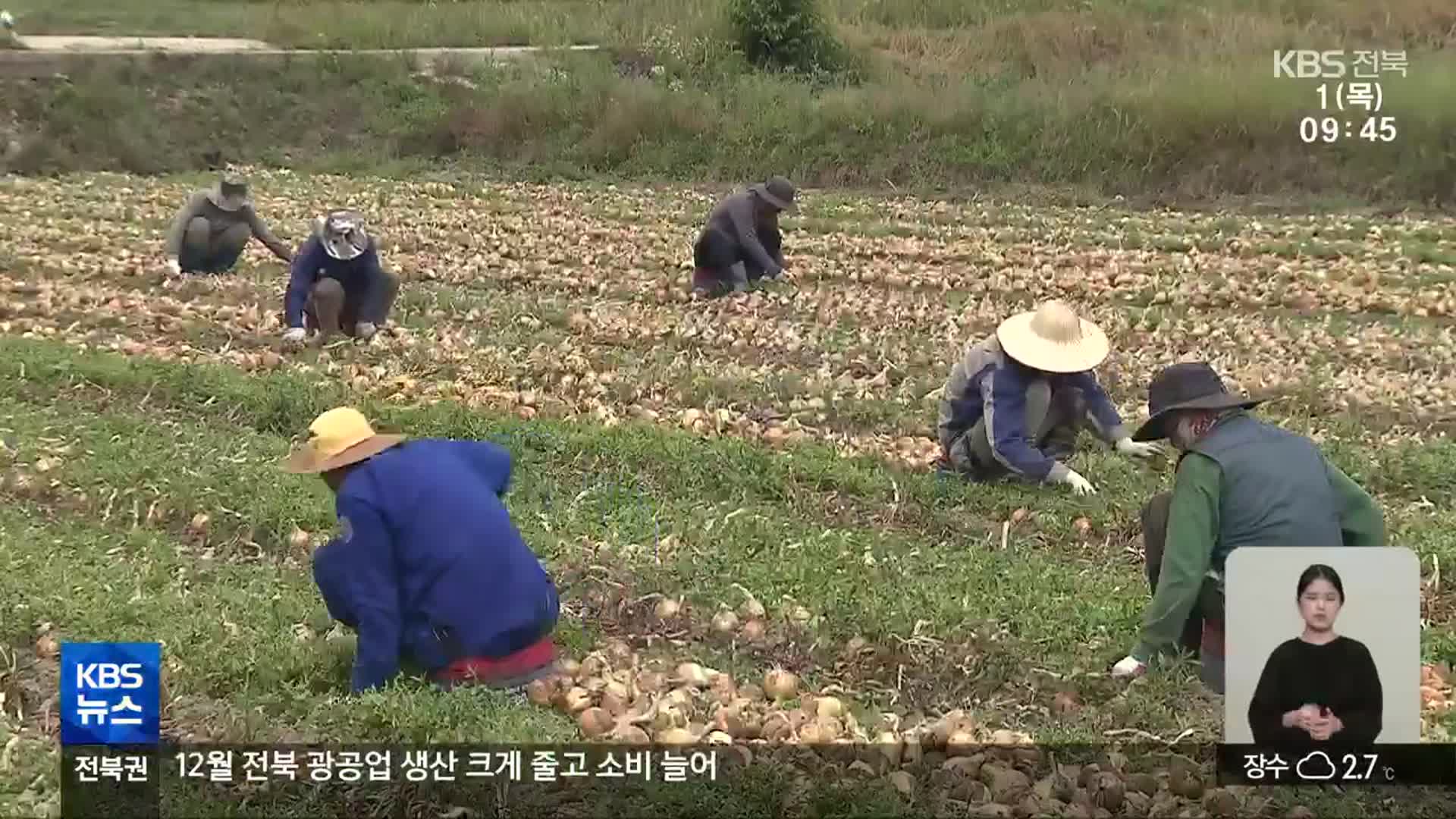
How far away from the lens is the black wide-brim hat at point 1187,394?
409 cm

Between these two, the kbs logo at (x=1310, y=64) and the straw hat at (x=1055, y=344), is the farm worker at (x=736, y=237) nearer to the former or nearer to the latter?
the straw hat at (x=1055, y=344)

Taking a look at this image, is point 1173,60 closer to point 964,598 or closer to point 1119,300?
point 1119,300

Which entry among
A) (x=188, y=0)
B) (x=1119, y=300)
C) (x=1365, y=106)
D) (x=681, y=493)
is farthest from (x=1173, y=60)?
(x=188, y=0)

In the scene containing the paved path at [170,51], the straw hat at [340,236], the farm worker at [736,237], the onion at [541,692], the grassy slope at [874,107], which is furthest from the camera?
the paved path at [170,51]

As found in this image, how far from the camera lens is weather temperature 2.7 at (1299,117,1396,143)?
17.4 meters

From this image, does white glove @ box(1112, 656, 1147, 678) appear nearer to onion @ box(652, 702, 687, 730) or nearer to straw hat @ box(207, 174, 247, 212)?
onion @ box(652, 702, 687, 730)

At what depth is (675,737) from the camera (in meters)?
3.84

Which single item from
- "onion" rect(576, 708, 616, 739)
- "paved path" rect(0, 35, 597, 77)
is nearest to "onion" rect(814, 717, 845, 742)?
"onion" rect(576, 708, 616, 739)

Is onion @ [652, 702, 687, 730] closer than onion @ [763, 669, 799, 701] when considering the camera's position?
Yes

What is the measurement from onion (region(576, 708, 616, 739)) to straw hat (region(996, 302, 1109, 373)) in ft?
8.37

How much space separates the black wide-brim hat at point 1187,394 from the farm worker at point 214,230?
7.64 metres

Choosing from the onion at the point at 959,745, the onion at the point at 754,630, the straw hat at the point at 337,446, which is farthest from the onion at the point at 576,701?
the onion at the point at 959,745

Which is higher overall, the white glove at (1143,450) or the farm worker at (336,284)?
the farm worker at (336,284)

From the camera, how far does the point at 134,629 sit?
15.4ft
